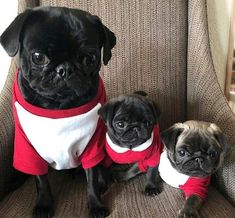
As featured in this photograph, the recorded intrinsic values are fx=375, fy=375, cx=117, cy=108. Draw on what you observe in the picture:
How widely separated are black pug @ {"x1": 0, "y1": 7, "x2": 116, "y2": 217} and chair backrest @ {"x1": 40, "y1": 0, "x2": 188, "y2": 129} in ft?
0.94

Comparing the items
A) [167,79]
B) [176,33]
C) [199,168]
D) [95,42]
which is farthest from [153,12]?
[199,168]

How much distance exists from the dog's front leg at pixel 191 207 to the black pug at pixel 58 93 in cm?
19

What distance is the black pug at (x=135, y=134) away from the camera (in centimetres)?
98

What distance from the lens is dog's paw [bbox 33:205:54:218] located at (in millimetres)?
941

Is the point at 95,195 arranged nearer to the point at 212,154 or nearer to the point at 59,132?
the point at 59,132

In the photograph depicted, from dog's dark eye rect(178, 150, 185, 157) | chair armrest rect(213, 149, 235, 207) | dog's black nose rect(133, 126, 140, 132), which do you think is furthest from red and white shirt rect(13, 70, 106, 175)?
chair armrest rect(213, 149, 235, 207)

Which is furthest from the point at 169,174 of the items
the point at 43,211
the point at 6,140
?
the point at 6,140

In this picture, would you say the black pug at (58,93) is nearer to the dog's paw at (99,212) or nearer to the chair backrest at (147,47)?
the dog's paw at (99,212)

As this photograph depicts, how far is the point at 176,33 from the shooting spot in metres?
1.30

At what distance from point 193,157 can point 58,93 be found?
0.38m

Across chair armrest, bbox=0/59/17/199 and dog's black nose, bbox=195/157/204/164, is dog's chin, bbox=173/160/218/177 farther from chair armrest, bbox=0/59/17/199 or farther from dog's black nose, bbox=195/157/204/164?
chair armrest, bbox=0/59/17/199

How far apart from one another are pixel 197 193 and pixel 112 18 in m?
0.64

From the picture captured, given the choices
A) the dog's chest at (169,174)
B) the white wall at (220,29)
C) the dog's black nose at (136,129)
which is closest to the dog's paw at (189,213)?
the dog's chest at (169,174)

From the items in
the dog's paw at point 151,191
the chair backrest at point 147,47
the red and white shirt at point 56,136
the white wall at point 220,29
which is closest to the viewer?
the red and white shirt at point 56,136
